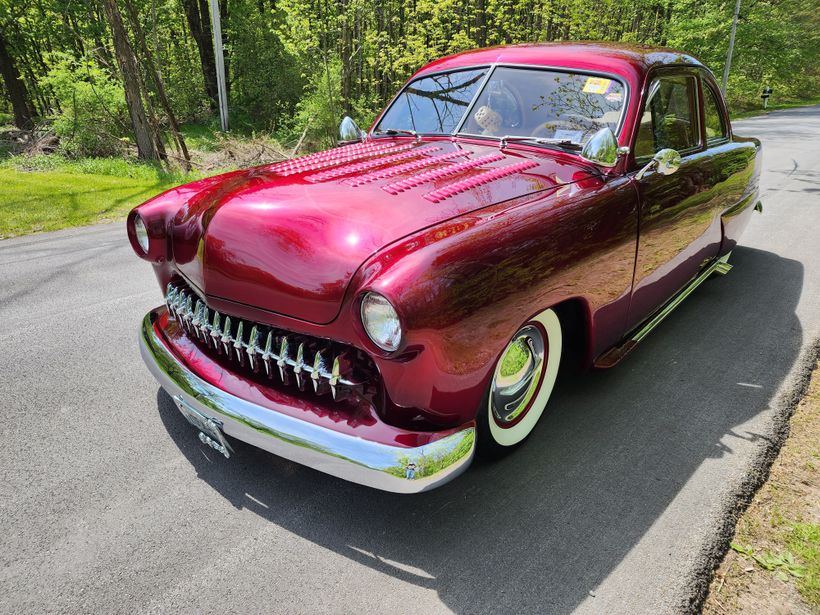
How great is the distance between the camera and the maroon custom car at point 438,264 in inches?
72.2

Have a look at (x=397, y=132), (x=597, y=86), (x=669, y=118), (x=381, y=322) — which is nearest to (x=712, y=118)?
(x=669, y=118)

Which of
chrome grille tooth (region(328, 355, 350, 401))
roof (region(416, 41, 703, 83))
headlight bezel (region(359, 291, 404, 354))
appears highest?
roof (region(416, 41, 703, 83))

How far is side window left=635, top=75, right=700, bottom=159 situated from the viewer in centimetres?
297

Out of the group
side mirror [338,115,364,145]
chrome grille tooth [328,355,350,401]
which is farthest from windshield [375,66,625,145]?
chrome grille tooth [328,355,350,401]

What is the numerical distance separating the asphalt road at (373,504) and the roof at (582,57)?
1.65 m

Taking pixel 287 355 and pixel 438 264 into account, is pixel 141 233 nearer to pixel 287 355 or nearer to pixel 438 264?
pixel 287 355

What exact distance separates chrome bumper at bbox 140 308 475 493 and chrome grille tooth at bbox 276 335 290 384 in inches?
5.5

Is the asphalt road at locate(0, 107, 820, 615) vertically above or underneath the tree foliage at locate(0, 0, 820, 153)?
underneath

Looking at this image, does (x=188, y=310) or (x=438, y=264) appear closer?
(x=438, y=264)

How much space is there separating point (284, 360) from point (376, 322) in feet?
1.45

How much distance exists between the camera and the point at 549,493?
89.2 inches

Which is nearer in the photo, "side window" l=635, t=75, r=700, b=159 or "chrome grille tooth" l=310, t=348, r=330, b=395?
"chrome grille tooth" l=310, t=348, r=330, b=395

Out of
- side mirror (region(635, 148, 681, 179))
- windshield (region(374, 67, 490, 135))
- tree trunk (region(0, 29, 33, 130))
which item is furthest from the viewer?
tree trunk (region(0, 29, 33, 130))

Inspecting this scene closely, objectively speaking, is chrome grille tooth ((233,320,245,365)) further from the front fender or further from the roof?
the roof
